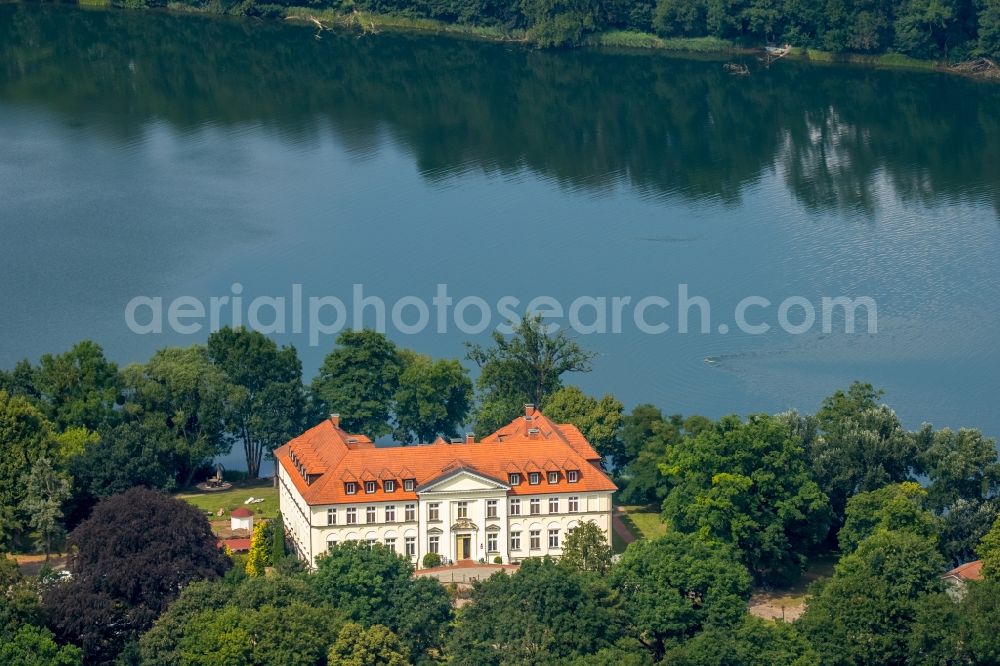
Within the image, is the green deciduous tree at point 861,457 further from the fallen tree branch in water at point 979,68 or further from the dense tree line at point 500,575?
the fallen tree branch in water at point 979,68

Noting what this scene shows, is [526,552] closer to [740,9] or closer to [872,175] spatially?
[872,175]

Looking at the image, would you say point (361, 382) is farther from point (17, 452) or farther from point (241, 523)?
point (17, 452)

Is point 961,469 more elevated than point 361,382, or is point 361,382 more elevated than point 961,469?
point 361,382

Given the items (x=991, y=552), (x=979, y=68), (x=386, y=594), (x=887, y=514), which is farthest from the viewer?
(x=979, y=68)

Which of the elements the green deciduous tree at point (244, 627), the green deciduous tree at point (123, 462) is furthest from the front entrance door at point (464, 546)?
the green deciduous tree at point (123, 462)

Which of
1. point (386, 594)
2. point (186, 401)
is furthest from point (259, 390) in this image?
point (386, 594)

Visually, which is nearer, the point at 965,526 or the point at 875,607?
the point at 875,607
